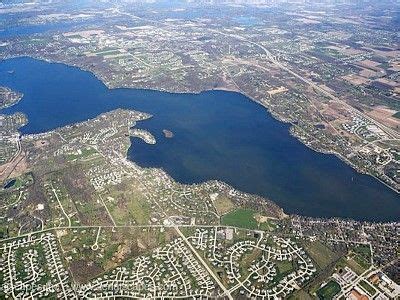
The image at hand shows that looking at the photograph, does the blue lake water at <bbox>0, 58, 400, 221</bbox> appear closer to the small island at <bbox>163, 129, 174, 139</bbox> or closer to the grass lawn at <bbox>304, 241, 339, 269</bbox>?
the small island at <bbox>163, 129, 174, 139</bbox>

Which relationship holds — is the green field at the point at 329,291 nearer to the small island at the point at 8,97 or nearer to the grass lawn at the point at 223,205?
the grass lawn at the point at 223,205

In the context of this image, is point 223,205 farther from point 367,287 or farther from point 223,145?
point 367,287

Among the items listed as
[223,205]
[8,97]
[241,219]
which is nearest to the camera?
[241,219]

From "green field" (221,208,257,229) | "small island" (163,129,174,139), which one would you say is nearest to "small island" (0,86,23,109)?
"small island" (163,129,174,139)

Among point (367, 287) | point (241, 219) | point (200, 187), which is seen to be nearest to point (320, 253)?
point (367, 287)

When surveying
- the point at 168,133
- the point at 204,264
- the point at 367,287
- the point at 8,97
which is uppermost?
the point at 367,287

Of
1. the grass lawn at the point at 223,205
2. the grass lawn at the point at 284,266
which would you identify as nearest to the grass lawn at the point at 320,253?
the grass lawn at the point at 284,266
